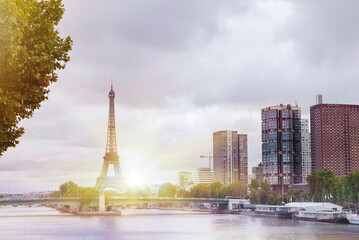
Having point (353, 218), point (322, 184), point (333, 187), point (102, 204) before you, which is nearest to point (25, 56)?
point (353, 218)

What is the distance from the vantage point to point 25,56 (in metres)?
16.6

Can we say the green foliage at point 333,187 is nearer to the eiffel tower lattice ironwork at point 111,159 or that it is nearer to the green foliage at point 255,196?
the green foliage at point 255,196

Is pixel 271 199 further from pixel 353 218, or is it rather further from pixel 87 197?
pixel 353 218

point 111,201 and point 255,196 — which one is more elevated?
point 255,196

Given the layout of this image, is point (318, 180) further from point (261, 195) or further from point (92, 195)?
point (92, 195)

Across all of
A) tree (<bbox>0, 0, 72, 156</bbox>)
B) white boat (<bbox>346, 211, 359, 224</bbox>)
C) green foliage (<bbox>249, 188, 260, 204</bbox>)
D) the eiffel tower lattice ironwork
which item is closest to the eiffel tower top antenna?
the eiffel tower lattice ironwork

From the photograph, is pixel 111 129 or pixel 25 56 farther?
pixel 111 129

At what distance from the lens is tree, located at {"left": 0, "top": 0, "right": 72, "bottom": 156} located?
49.8ft

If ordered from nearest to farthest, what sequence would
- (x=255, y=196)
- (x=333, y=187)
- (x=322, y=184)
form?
(x=333, y=187) < (x=322, y=184) < (x=255, y=196)

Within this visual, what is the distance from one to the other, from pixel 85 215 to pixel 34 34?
141 m

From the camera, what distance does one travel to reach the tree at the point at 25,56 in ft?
49.8

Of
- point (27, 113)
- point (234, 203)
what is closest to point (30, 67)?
point (27, 113)

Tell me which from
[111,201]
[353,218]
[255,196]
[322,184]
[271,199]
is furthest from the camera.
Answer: [255,196]

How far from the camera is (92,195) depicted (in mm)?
164250
